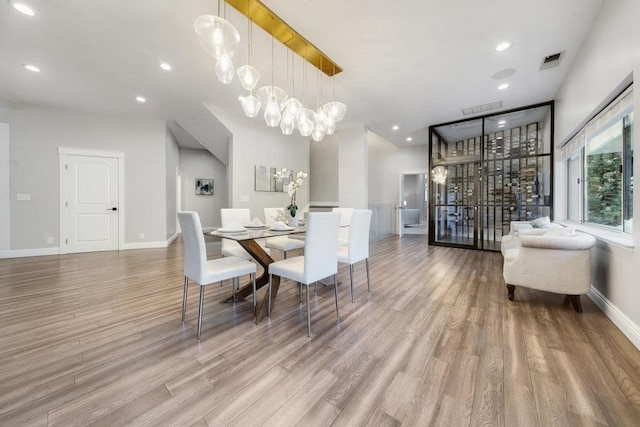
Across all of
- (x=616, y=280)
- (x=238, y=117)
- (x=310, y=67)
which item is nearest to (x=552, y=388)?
(x=616, y=280)

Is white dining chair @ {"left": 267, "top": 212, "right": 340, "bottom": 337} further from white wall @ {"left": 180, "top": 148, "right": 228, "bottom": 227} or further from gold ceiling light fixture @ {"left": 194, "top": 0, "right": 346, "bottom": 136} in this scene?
white wall @ {"left": 180, "top": 148, "right": 228, "bottom": 227}

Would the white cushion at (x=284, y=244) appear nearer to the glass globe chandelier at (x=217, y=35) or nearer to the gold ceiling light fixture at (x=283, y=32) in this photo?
the glass globe chandelier at (x=217, y=35)

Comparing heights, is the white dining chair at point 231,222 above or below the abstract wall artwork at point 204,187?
below

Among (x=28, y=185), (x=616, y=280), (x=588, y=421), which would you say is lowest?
(x=588, y=421)

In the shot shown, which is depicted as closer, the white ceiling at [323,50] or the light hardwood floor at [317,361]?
the light hardwood floor at [317,361]

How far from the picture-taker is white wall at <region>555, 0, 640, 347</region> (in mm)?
1869

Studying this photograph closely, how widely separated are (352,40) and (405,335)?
2987mm

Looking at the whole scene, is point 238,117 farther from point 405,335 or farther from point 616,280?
point 616,280

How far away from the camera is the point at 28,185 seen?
4.64 metres

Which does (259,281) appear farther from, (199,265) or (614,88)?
(614,88)

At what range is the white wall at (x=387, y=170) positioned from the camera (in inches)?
283

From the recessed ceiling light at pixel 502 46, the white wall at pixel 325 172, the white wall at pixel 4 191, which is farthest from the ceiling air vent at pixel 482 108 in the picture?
the white wall at pixel 4 191

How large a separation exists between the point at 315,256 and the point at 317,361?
753mm

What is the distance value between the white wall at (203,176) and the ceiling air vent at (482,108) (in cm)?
735
